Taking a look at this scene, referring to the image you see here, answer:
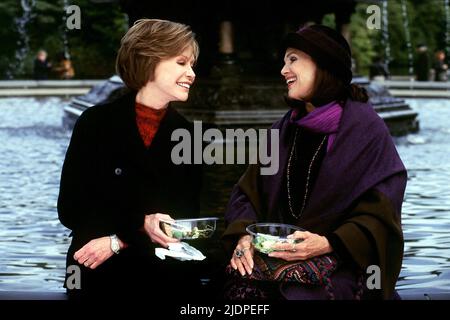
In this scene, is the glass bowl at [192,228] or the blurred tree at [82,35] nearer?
the glass bowl at [192,228]

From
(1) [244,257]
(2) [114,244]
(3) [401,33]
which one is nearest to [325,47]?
(1) [244,257]

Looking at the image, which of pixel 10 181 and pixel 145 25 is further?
pixel 10 181

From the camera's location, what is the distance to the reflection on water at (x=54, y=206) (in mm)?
6379

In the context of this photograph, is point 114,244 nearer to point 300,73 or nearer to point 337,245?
point 337,245

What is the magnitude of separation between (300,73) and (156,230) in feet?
2.63

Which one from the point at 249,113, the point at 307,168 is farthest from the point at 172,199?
the point at 249,113

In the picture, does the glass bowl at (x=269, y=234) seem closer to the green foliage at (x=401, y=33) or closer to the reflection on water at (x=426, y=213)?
the reflection on water at (x=426, y=213)

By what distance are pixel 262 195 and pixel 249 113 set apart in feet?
32.1

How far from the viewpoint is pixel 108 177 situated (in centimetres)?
393

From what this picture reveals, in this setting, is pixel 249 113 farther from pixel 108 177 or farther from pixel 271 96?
pixel 108 177

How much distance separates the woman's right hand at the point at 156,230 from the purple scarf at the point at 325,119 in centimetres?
65

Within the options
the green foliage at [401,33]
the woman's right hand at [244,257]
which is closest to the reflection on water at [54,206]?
the woman's right hand at [244,257]

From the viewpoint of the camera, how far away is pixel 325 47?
379 centimetres

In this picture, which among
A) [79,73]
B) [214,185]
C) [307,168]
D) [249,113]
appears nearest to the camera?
[307,168]
